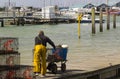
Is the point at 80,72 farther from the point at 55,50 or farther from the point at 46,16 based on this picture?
the point at 46,16

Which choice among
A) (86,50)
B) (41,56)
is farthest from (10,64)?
(86,50)

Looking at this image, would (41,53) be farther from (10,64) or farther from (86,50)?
(86,50)

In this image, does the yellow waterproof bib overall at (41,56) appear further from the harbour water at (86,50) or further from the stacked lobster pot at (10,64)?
the harbour water at (86,50)

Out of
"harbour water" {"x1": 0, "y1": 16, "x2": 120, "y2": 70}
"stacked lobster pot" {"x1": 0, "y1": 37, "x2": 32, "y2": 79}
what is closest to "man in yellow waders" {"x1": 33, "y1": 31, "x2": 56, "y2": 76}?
"stacked lobster pot" {"x1": 0, "y1": 37, "x2": 32, "y2": 79}

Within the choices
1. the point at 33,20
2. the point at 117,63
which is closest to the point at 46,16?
the point at 33,20

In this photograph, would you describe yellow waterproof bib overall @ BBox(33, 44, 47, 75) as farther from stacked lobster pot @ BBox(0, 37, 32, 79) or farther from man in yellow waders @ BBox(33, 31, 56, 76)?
stacked lobster pot @ BBox(0, 37, 32, 79)

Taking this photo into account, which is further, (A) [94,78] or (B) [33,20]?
(B) [33,20]

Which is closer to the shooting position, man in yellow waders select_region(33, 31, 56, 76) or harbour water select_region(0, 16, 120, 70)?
man in yellow waders select_region(33, 31, 56, 76)

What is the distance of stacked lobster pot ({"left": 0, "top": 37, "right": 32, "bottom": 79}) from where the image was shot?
13880 mm

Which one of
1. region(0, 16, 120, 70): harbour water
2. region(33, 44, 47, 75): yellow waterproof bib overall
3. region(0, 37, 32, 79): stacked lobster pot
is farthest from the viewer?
region(0, 16, 120, 70): harbour water

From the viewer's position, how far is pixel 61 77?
1516 centimetres

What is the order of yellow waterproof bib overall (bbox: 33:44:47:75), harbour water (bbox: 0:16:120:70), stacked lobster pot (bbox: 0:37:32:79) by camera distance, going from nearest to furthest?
stacked lobster pot (bbox: 0:37:32:79)
yellow waterproof bib overall (bbox: 33:44:47:75)
harbour water (bbox: 0:16:120:70)

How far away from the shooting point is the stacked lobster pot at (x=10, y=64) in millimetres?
13880

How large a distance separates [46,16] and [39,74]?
88965mm
